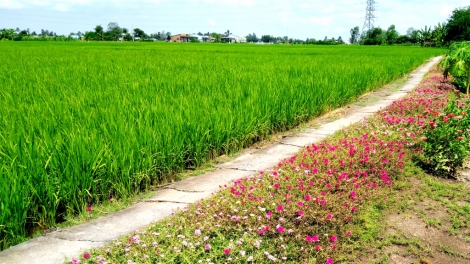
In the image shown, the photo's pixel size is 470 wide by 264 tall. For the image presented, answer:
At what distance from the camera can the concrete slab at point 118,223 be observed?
250 centimetres

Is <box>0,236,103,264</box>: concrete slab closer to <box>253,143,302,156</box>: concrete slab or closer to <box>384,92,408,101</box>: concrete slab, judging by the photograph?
<box>253,143,302,156</box>: concrete slab

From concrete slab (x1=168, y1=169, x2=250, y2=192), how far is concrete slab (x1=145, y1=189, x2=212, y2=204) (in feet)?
0.29

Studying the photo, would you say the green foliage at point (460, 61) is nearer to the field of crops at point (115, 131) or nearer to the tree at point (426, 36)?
the field of crops at point (115, 131)

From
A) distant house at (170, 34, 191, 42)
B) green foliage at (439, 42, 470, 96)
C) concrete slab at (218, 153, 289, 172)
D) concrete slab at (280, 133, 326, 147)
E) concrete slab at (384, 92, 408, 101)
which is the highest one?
distant house at (170, 34, 191, 42)

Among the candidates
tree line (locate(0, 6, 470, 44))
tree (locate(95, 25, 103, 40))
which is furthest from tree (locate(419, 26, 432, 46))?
tree (locate(95, 25, 103, 40))

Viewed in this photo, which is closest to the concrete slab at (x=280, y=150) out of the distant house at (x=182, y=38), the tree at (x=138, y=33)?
the tree at (x=138, y=33)

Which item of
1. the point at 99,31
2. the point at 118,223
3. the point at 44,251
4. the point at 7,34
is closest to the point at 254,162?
the point at 118,223

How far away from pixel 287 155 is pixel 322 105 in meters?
2.65

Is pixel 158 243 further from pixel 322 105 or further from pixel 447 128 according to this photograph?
pixel 322 105

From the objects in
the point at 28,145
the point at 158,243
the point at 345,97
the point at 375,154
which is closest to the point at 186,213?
the point at 158,243

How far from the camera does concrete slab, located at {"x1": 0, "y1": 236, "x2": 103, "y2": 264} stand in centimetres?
220

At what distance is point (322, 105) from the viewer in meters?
6.58

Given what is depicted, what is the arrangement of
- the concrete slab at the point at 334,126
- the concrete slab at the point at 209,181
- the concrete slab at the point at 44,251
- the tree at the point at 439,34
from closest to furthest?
the concrete slab at the point at 44,251, the concrete slab at the point at 209,181, the concrete slab at the point at 334,126, the tree at the point at 439,34

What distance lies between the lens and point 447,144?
3.70m
